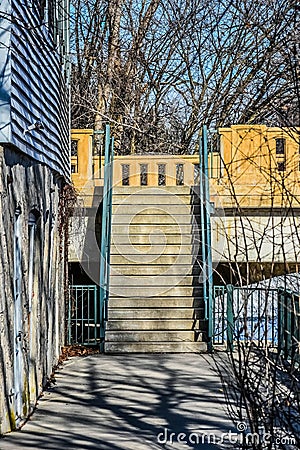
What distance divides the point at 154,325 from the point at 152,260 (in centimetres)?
139

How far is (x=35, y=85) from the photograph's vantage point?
28.2ft

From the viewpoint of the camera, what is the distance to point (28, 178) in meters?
8.16

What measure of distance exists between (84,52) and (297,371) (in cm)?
1819

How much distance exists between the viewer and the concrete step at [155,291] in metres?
12.5

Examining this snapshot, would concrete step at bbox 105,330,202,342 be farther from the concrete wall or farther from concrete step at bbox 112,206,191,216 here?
concrete step at bbox 112,206,191,216

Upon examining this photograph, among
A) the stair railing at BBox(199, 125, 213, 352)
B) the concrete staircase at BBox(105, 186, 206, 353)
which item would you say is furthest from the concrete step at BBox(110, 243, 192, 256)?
the stair railing at BBox(199, 125, 213, 352)

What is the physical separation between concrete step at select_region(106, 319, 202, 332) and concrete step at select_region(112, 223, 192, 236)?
1.97 m

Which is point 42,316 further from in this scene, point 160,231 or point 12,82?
point 160,231

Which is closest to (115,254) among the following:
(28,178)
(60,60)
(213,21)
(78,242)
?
(78,242)

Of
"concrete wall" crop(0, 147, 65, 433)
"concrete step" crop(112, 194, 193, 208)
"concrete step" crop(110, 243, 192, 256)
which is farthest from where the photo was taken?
"concrete step" crop(112, 194, 193, 208)

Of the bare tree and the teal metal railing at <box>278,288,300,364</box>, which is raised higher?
the bare tree

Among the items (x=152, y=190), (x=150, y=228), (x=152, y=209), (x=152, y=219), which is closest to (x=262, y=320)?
(x=150, y=228)

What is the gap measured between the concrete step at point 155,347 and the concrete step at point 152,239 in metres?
2.16

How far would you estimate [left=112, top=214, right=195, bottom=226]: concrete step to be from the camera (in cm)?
1370
